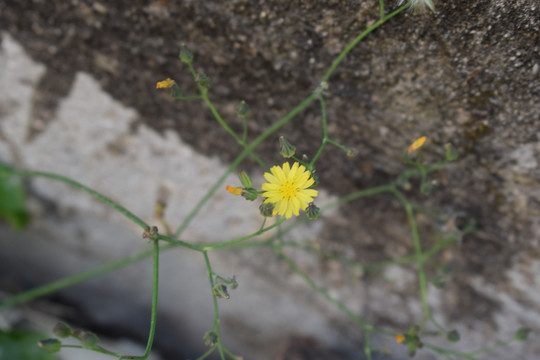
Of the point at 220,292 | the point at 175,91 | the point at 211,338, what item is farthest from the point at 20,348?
the point at 175,91

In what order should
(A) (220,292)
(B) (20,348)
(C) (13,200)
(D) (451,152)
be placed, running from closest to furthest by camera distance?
(A) (220,292) < (D) (451,152) < (B) (20,348) < (C) (13,200)

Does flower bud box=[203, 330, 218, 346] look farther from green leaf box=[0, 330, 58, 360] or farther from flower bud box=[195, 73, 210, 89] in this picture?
green leaf box=[0, 330, 58, 360]

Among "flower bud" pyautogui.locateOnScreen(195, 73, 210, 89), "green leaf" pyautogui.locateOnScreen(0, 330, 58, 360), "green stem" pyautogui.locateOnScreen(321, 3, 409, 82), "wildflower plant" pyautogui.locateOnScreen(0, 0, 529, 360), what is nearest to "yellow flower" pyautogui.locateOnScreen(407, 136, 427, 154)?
"wildflower plant" pyautogui.locateOnScreen(0, 0, 529, 360)

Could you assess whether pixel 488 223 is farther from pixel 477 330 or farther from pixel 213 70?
pixel 213 70

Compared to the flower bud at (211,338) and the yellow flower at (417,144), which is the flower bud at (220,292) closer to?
the flower bud at (211,338)

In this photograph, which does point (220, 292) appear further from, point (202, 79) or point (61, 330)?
point (202, 79)

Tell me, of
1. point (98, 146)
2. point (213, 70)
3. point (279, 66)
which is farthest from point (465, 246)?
point (98, 146)
